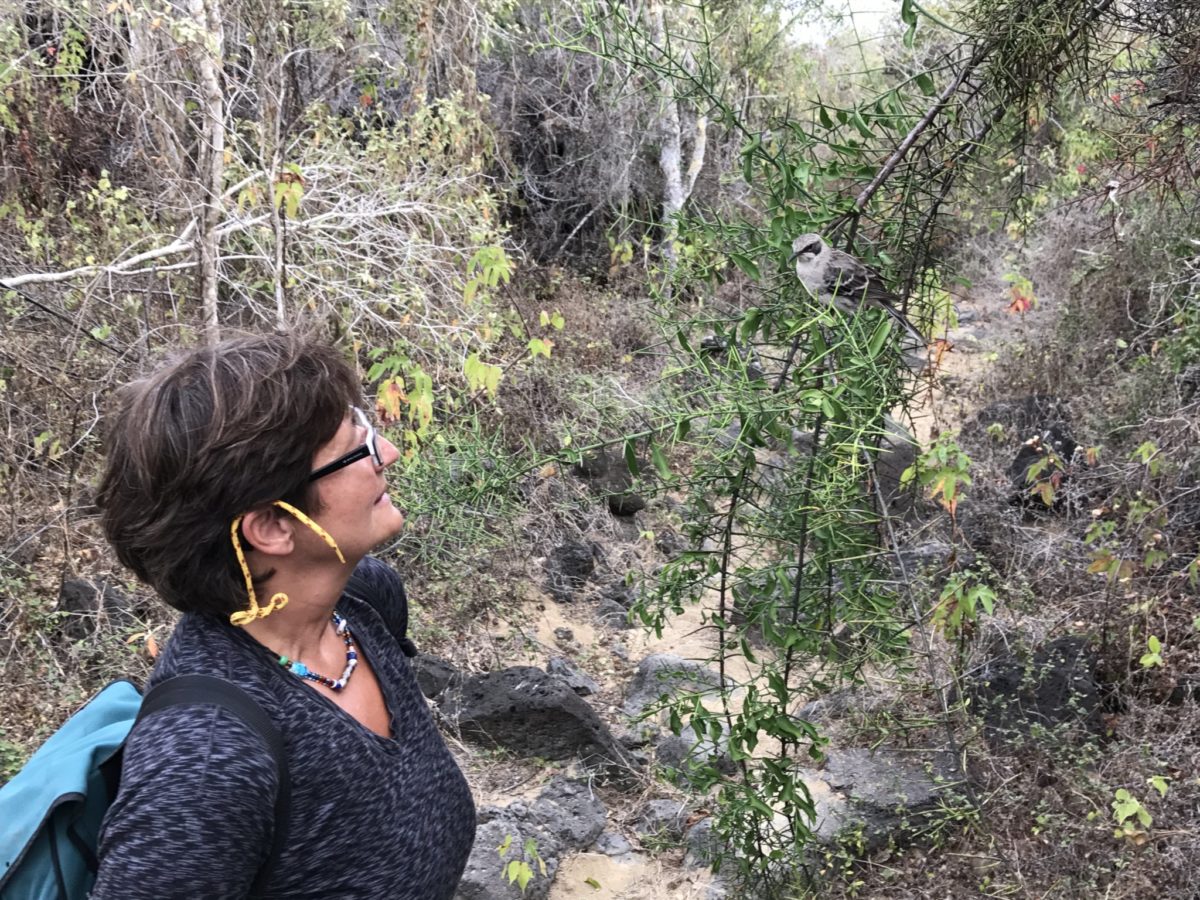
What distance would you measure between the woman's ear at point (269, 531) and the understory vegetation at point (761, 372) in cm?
35

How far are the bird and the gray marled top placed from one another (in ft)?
3.15

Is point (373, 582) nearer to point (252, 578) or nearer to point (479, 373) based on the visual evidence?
point (252, 578)

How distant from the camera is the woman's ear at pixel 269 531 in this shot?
137cm

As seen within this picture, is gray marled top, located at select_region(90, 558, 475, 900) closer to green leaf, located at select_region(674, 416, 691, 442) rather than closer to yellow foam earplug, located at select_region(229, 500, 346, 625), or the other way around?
yellow foam earplug, located at select_region(229, 500, 346, 625)

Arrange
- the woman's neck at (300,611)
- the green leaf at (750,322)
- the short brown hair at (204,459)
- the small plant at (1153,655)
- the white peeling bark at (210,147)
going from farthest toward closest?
the white peeling bark at (210,147), the small plant at (1153,655), the green leaf at (750,322), the woman's neck at (300,611), the short brown hair at (204,459)

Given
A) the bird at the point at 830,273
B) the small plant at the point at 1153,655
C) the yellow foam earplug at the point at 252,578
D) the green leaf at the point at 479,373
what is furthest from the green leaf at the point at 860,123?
the green leaf at the point at 479,373

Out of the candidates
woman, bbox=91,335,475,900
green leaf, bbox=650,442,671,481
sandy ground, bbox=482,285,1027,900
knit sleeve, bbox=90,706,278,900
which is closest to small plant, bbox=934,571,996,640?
sandy ground, bbox=482,285,1027,900

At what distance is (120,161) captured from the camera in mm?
5605

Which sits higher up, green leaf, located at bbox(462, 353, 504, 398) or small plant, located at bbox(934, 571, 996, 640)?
small plant, located at bbox(934, 571, 996, 640)

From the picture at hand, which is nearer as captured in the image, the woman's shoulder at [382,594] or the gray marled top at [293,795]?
the gray marled top at [293,795]

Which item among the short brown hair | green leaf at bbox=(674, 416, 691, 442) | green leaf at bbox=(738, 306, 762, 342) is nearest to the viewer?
the short brown hair

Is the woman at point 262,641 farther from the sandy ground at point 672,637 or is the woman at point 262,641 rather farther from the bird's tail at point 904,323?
the bird's tail at point 904,323

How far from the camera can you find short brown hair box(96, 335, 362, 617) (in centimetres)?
131

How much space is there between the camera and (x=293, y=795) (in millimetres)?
1256
